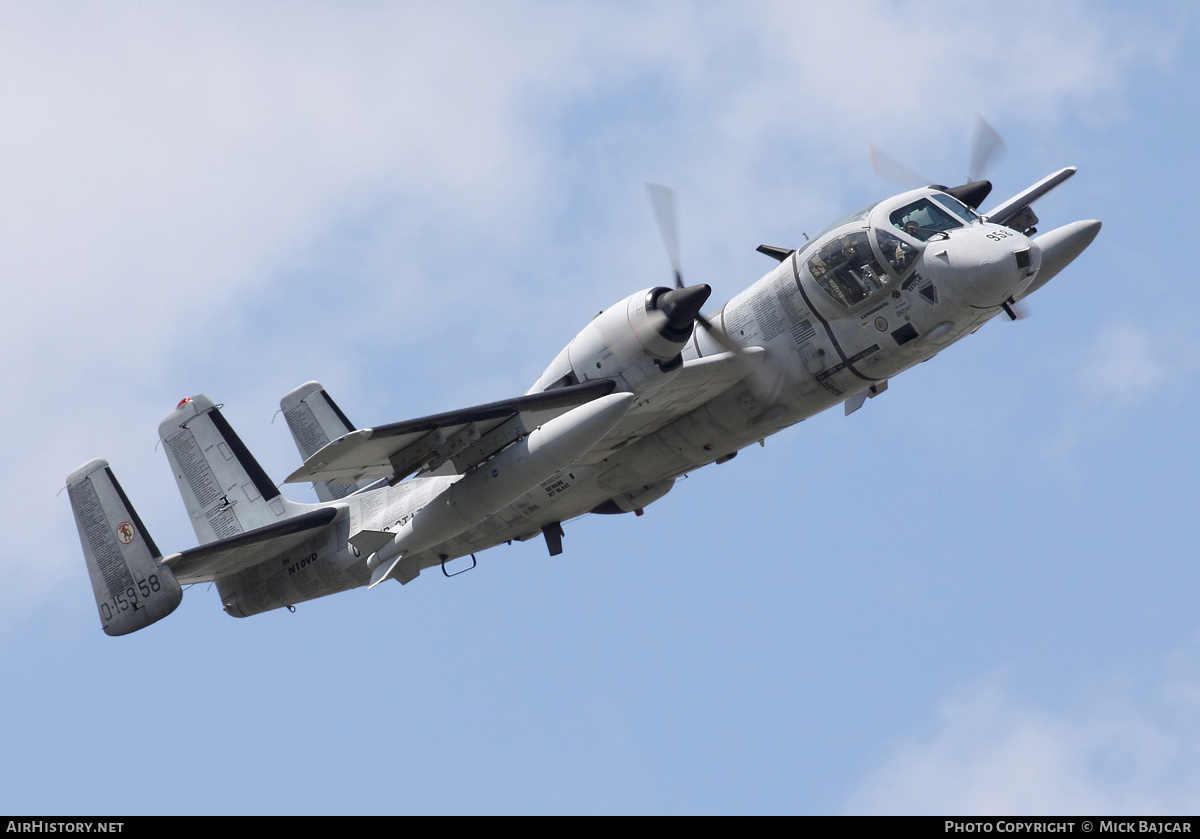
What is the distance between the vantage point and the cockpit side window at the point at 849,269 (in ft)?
65.1

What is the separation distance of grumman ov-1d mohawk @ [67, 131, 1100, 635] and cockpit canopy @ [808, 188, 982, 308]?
0.08 feet

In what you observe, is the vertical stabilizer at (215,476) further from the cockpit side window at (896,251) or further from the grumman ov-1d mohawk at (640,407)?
the cockpit side window at (896,251)

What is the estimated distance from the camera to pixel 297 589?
24500mm

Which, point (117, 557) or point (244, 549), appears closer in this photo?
point (117, 557)

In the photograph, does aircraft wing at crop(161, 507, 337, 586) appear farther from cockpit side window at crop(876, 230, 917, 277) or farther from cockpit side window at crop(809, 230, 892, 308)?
cockpit side window at crop(876, 230, 917, 277)

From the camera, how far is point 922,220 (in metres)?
19.8

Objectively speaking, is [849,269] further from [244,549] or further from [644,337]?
[244,549]

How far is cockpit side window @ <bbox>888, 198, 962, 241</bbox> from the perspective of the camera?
64.8 feet

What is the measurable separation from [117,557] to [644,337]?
10.2 metres

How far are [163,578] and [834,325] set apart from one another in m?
12.0

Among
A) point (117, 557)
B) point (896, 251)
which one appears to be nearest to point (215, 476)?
point (117, 557)

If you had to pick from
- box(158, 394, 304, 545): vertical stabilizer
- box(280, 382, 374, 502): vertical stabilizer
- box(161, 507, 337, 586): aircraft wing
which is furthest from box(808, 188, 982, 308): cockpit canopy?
box(158, 394, 304, 545): vertical stabilizer
